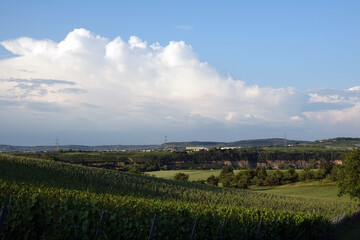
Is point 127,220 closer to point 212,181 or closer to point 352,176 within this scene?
point 352,176

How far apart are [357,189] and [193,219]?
44.5m

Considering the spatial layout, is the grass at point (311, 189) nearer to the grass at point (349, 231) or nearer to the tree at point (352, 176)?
the tree at point (352, 176)

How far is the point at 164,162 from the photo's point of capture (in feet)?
464

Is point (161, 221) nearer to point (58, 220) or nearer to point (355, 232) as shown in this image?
point (58, 220)

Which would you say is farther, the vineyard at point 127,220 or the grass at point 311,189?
the grass at point 311,189

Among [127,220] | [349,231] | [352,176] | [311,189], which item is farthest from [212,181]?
[127,220]

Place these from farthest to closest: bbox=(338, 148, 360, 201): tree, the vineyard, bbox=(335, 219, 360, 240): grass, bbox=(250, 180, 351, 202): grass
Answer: bbox=(250, 180, 351, 202): grass, bbox=(338, 148, 360, 201): tree, bbox=(335, 219, 360, 240): grass, the vineyard

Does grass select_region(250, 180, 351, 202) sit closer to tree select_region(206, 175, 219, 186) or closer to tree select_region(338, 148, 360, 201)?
tree select_region(338, 148, 360, 201)

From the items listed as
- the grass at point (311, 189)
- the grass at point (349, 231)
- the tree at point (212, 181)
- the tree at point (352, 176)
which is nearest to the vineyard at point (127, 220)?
the grass at point (349, 231)

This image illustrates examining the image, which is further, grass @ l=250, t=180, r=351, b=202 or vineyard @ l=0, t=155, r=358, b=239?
grass @ l=250, t=180, r=351, b=202

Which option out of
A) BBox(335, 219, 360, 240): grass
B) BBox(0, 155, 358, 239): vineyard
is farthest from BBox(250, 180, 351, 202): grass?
BBox(0, 155, 358, 239): vineyard

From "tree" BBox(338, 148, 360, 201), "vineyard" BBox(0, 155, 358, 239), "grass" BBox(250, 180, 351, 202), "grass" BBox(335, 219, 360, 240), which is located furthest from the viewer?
"grass" BBox(250, 180, 351, 202)

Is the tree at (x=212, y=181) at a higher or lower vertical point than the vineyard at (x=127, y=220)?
lower

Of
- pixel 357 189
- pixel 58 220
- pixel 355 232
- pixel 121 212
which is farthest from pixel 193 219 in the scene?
pixel 357 189
